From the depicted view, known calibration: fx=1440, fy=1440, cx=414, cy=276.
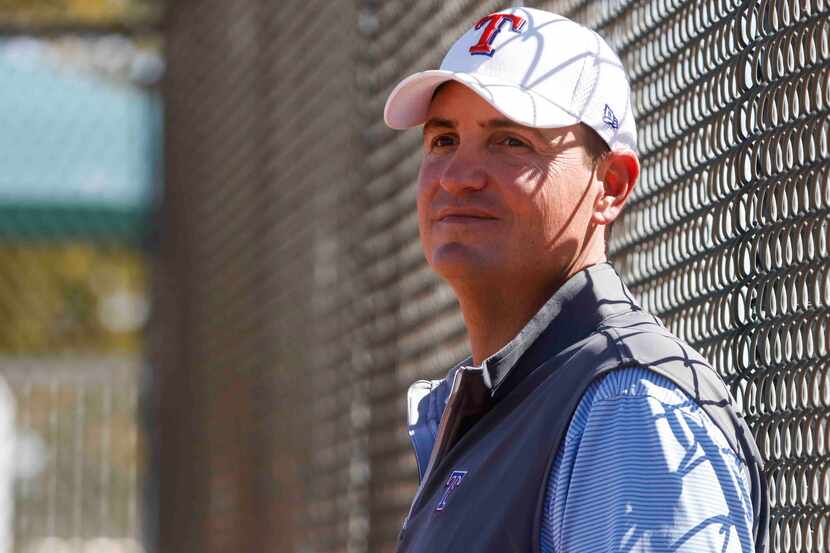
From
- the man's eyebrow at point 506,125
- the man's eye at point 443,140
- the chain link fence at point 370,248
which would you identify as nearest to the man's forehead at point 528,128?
the man's eyebrow at point 506,125

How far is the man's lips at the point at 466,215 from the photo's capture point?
2.38 m

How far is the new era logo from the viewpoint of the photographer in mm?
2363

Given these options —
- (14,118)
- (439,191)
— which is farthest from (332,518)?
(14,118)

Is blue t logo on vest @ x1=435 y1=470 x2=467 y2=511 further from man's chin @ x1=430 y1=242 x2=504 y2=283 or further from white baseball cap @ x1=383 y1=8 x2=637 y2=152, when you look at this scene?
white baseball cap @ x1=383 y1=8 x2=637 y2=152

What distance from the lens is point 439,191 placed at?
2471 millimetres

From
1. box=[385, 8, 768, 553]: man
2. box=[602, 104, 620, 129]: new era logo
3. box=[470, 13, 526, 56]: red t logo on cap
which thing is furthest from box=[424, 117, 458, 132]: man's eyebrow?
box=[602, 104, 620, 129]: new era logo

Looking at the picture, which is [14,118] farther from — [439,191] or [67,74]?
[439,191]

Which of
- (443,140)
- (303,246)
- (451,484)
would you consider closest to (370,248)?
(303,246)

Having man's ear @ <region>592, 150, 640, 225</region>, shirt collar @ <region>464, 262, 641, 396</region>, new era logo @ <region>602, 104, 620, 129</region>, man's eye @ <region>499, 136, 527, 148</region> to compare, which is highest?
new era logo @ <region>602, 104, 620, 129</region>

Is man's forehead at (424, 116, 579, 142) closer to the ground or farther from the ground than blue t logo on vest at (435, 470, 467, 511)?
farther from the ground

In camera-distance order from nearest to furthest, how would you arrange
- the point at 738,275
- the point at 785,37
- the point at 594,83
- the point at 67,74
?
1. the point at 594,83
2. the point at 785,37
3. the point at 738,275
4. the point at 67,74

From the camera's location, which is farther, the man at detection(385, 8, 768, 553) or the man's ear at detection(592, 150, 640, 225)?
the man's ear at detection(592, 150, 640, 225)

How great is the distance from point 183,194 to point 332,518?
13.3 ft

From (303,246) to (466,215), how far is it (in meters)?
4.77
